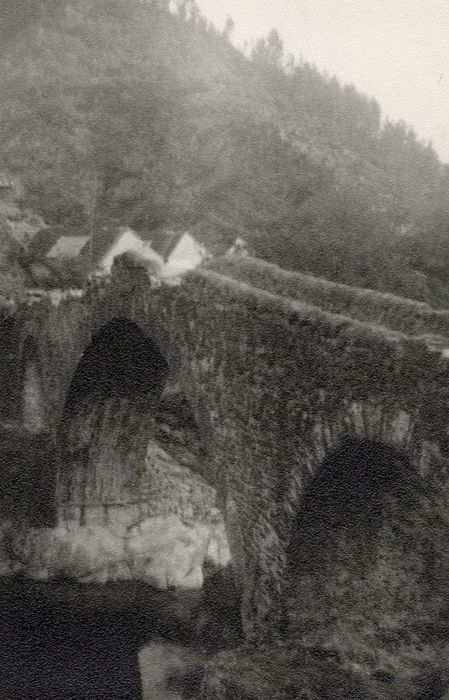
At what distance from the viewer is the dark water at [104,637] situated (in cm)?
1045

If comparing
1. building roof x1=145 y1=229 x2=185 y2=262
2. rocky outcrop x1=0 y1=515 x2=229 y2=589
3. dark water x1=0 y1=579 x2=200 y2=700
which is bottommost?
dark water x1=0 y1=579 x2=200 y2=700

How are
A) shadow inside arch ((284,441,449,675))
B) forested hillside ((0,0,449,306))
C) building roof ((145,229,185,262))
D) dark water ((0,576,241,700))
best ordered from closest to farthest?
shadow inside arch ((284,441,449,675)) → dark water ((0,576,241,700)) → building roof ((145,229,185,262)) → forested hillside ((0,0,449,306))

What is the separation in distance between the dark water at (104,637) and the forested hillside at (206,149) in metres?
19.9

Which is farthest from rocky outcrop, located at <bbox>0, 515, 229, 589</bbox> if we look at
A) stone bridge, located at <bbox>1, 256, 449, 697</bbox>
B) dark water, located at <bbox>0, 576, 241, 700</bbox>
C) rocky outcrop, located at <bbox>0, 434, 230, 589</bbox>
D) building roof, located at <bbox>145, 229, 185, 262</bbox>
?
building roof, located at <bbox>145, 229, 185, 262</bbox>

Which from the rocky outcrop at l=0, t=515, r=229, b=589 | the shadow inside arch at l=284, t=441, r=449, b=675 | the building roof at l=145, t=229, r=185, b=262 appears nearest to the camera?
the shadow inside arch at l=284, t=441, r=449, b=675

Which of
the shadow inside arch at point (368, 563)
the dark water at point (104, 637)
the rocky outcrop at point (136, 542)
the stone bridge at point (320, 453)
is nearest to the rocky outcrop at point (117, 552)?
the rocky outcrop at point (136, 542)

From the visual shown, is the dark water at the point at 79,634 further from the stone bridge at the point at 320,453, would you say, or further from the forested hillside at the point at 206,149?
the forested hillside at the point at 206,149

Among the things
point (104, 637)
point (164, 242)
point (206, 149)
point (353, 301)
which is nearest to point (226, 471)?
point (353, 301)

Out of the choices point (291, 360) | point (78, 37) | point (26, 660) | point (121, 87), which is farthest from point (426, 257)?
point (78, 37)

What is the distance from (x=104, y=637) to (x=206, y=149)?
43176mm

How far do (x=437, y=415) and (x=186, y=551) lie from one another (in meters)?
9.87

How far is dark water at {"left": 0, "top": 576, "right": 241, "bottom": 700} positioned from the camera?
10.5 meters

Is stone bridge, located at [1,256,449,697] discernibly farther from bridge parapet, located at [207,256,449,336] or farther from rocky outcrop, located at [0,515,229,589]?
rocky outcrop, located at [0,515,229,589]

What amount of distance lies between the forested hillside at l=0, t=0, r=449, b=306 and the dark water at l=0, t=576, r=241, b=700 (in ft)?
A: 65.4
